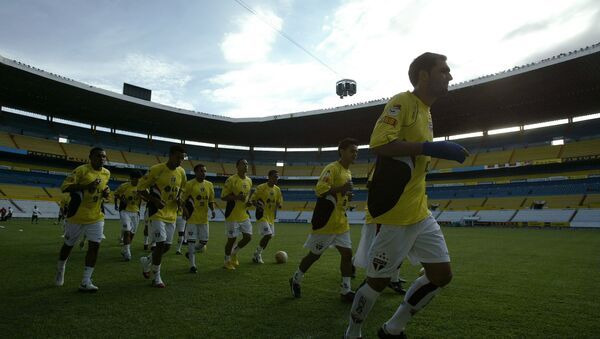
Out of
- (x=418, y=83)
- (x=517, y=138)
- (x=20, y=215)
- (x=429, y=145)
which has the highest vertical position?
(x=517, y=138)

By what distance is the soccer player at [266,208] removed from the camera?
9.38 meters

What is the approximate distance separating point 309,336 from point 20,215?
38407 millimetres

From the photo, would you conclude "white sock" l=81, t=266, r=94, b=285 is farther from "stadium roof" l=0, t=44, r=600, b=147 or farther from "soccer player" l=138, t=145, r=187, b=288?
"stadium roof" l=0, t=44, r=600, b=147

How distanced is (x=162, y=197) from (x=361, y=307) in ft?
15.3

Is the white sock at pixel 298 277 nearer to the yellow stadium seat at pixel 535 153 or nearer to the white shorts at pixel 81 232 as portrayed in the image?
the white shorts at pixel 81 232

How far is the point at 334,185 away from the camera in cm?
571

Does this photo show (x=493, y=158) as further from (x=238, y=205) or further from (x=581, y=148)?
(x=238, y=205)

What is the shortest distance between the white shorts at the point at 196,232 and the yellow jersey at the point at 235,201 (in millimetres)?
610

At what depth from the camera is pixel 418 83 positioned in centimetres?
335

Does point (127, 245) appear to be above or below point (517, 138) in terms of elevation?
below

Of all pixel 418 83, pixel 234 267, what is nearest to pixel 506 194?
pixel 234 267

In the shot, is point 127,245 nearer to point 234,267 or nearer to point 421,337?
→ point 234,267

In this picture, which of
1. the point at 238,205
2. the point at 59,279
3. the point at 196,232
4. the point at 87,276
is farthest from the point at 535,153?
the point at 59,279

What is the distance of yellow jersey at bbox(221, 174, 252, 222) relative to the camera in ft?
28.9
